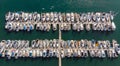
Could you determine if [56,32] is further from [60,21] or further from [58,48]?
[58,48]

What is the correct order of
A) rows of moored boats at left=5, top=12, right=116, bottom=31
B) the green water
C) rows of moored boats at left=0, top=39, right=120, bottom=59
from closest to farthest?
1. the green water
2. rows of moored boats at left=0, top=39, right=120, bottom=59
3. rows of moored boats at left=5, top=12, right=116, bottom=31

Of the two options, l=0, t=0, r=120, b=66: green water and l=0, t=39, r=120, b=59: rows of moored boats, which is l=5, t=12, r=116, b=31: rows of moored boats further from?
l=0, t=39, r=120, b=59: rows of moored boats

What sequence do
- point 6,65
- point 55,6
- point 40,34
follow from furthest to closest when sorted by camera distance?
point 55,6 → point 40,34 → point 6,65

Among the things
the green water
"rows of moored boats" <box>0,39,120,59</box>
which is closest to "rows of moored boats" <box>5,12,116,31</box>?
the green water

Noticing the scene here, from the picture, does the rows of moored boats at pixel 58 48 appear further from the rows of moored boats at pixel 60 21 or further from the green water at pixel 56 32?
the rows of moored boats at pixel 60 21

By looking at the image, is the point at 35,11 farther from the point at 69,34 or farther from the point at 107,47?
the point at 107,47

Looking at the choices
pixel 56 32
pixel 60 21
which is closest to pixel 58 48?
pixel 56 32

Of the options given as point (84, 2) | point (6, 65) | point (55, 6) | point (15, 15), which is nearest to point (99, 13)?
point (84, 2)
